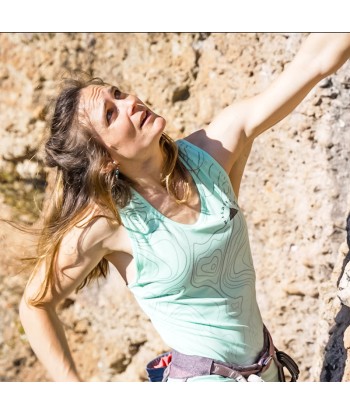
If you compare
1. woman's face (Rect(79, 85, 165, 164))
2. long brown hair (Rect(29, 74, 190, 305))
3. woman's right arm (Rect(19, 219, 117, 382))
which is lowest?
woman's right arm (Rect(19, 219, 117, 382))

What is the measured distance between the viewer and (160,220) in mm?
1604

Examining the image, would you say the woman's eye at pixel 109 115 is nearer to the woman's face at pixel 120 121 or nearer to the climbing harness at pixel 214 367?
the woman's face at pixel 120 121

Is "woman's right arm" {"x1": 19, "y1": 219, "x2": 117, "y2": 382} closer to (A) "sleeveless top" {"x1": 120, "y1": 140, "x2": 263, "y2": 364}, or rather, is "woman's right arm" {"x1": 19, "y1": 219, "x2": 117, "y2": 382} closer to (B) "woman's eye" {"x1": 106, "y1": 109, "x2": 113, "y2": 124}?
(A) "sleeveless top" {"x1": 120, "y1": 140, "x2": 263, "y2": 364}

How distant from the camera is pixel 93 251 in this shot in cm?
161

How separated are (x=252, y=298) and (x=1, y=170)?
1.68 metres

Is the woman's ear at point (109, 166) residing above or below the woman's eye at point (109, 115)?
below

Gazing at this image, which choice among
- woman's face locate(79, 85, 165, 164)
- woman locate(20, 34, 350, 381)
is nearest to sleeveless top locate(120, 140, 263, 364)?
woman locate(20, 34, 350, 381)

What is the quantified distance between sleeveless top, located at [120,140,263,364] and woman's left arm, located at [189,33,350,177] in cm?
4

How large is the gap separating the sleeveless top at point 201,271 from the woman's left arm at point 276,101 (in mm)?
42

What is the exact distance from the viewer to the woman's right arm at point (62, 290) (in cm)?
159

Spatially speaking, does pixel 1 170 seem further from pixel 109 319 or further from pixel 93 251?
pixel 93 251

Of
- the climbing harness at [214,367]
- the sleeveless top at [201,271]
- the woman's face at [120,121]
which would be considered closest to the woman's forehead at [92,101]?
the woman's face at [120,121]

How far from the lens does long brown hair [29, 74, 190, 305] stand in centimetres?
160

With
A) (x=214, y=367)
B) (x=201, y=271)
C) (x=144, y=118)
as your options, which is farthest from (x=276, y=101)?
(x=214, y=367)
